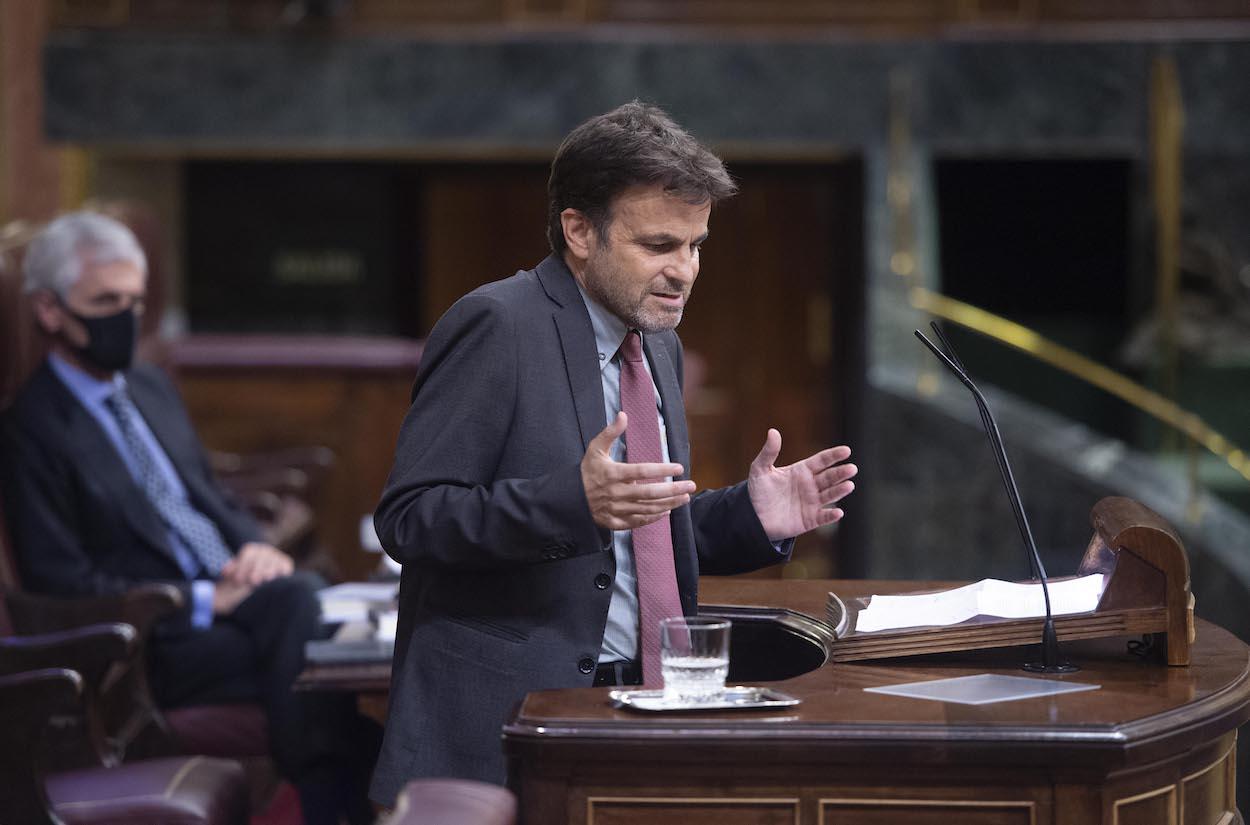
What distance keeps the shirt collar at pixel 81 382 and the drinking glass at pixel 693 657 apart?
254cm

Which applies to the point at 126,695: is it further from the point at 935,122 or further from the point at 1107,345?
the point at 1107,345

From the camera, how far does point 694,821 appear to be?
6.68 ft

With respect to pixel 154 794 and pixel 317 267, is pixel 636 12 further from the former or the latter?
pixel 154 794

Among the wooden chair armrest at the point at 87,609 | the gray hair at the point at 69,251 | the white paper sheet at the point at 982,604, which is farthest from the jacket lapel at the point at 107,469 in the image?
the white paper sheet at the point at 982,604

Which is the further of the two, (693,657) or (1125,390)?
(1125,390)

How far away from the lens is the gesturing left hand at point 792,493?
8.25 feet

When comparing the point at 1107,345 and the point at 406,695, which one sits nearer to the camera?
Result: the point at 406,695

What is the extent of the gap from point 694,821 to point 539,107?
6.13 meters

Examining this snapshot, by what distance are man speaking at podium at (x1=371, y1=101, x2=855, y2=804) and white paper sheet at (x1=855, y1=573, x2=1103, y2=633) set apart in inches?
7.1

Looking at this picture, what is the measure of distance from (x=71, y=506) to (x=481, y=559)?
6.98 feet

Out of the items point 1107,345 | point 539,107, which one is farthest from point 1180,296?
point 539,107

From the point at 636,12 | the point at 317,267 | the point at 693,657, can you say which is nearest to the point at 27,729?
the point at 693,657

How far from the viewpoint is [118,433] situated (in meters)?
4.27

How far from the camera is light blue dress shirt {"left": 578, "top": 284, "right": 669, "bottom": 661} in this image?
2445mm
